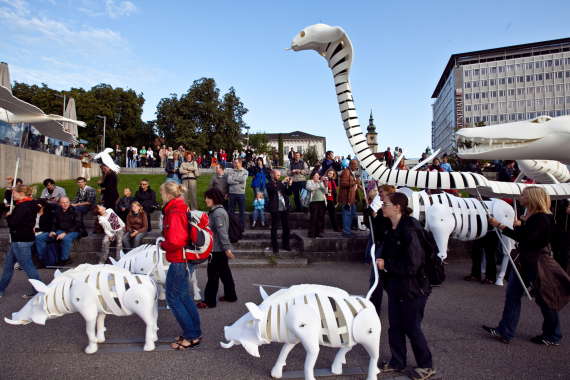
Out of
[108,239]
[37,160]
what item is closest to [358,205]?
[108,239]

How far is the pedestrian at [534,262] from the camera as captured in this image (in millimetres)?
4301

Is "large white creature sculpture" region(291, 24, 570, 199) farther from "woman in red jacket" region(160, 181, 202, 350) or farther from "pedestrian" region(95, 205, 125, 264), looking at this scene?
"pedestrian" region(95, 205, 125, 264)

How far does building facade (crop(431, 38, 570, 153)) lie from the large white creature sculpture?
8600 centimetres

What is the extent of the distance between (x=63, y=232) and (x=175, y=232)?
5989 millimetres

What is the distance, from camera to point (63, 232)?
8773 millimetres

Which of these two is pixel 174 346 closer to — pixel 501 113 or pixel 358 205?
pixel 358 205

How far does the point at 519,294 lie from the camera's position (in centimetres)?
450

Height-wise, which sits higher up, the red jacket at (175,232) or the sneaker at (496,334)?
the red jacket at (175,232)

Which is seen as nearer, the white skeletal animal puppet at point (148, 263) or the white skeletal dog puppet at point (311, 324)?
the white skeletal dog puppet at point (311, 324)

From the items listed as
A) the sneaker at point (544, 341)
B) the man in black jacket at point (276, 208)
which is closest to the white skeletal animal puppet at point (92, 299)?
the sneaker at point (544, 341)

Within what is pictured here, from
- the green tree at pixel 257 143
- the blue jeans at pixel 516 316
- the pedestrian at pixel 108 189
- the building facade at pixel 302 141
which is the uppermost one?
the building facade at pixel 302 141

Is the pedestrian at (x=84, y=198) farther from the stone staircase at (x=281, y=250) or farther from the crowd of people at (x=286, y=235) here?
the stone staircase at (x=281, y=250)

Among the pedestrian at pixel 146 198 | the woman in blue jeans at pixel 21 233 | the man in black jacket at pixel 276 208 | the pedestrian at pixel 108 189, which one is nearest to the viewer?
the woman in blue jeans at pixel 21 233

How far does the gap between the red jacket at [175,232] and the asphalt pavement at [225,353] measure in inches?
44.7
